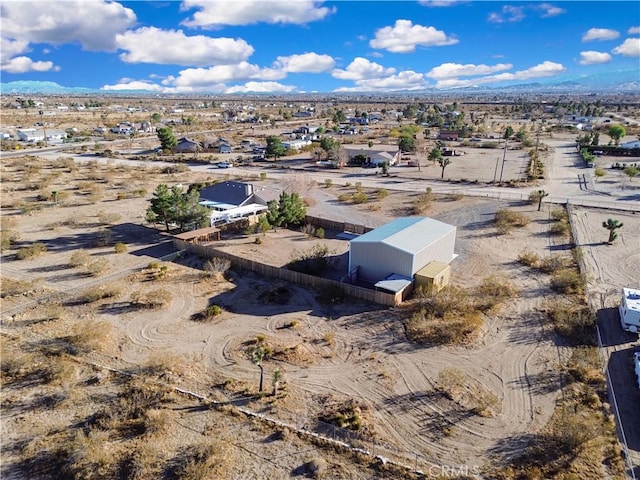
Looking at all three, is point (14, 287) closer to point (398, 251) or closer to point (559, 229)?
point (398, 251)

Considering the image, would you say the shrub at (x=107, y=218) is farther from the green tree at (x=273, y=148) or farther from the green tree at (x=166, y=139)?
the green tree at (x=166, y=139)

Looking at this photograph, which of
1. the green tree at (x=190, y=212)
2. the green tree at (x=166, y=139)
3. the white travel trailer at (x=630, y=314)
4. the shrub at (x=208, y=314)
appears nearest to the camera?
the white travel trailer at (x=630, y=314)

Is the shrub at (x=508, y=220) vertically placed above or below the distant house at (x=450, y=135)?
below

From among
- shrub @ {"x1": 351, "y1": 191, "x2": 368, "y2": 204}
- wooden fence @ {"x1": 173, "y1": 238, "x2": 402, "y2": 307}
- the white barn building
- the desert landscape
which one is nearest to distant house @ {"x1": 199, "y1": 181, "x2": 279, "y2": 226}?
the desert landscape

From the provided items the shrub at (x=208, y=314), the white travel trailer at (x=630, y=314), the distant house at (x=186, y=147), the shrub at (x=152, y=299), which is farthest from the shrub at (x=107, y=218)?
the distant house at (x=186, y=147)

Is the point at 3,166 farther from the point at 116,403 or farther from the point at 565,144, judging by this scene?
the point at 565,144

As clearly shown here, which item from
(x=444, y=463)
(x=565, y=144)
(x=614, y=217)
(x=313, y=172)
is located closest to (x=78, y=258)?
(x=444, y=463)

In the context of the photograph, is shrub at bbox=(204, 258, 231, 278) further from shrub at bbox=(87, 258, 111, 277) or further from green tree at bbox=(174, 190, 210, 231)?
green tree at bbox=(174, 190, 210, 231)

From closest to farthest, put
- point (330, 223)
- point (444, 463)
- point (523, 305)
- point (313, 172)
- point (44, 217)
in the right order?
1. point (444, 463)
2. point (523, 305)
3. point (330, 223)
4. point (44, 217)
5. point (313, 172)
